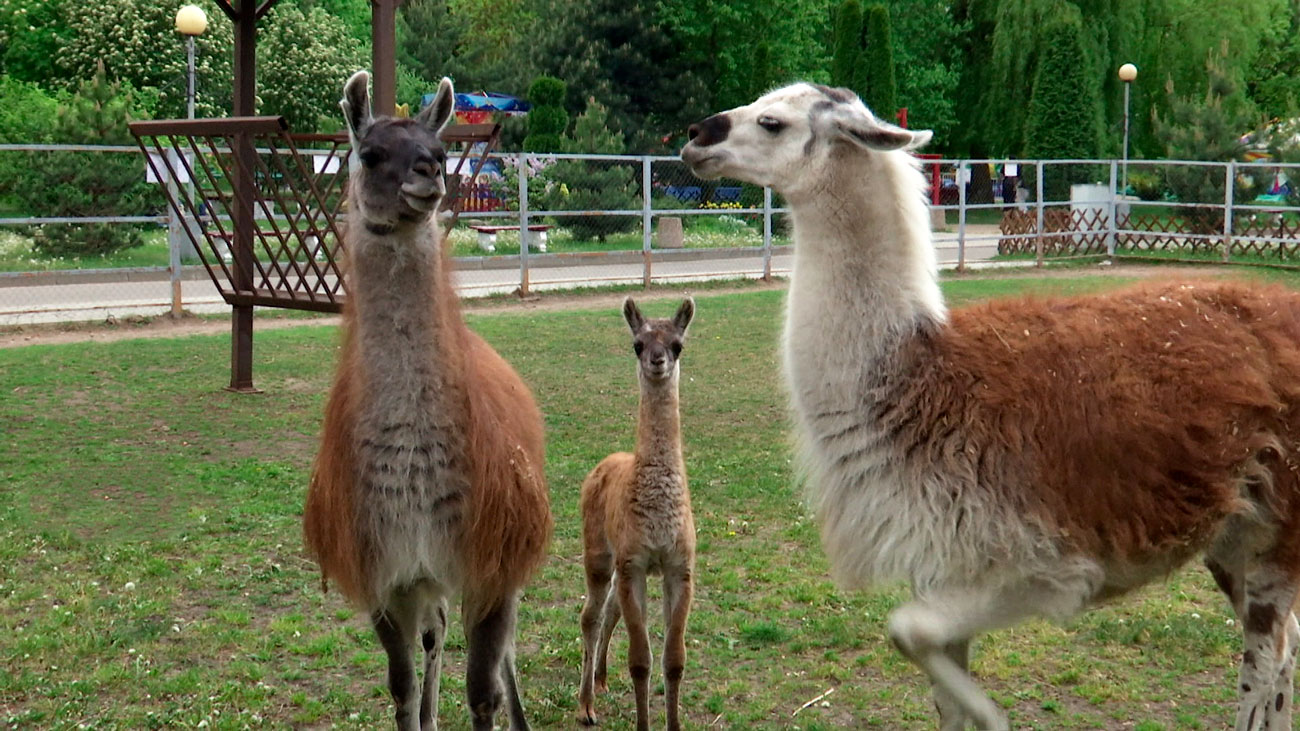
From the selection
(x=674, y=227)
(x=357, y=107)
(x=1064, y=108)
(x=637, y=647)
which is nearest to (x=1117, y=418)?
(x=637, y=647)

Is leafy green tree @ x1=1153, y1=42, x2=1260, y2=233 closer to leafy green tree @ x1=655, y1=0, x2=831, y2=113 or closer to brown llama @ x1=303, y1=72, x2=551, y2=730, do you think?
leafy green tree @ x1=655, y1=0, x2=831, y2=113

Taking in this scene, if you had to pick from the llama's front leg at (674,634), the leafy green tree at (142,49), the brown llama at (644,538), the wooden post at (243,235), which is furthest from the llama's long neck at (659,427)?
the leafy green tree at (142,49)

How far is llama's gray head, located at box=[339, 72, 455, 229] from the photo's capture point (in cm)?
398

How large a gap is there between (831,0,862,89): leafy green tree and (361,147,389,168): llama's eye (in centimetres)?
2963

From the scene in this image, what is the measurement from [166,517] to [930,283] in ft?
16.0

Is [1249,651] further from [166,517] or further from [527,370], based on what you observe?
[527,370]

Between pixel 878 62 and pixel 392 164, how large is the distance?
3015 cm

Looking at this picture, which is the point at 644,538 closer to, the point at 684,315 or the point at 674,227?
the point at 684,315

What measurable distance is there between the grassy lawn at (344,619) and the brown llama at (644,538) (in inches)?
9.1

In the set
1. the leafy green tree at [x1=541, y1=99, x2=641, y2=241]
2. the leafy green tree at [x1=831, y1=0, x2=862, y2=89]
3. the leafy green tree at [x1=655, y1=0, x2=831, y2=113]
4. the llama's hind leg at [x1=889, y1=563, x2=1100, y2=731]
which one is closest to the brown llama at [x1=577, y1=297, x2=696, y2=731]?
the llama's hind leg at [x1=889, y1=563, x2=1100, y2=731]

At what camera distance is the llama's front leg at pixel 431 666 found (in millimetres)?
4473

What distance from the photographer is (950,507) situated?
3668 mm

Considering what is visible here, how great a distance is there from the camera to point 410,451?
400 centimetres

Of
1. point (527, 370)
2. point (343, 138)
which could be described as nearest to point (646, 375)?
point (343, 138)
